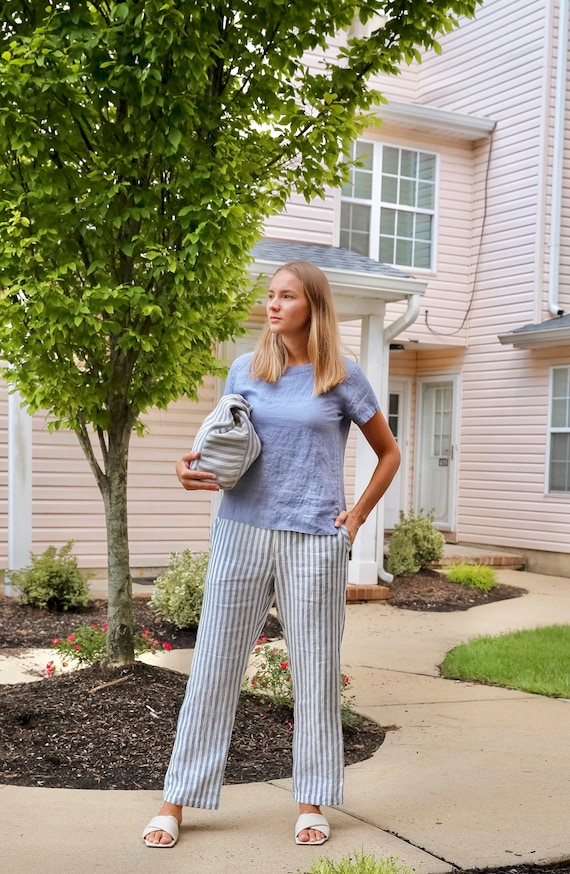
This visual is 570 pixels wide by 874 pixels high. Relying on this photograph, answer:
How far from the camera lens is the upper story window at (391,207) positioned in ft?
43.6

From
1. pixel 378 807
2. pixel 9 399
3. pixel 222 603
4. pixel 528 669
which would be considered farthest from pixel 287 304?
pixel 9 399

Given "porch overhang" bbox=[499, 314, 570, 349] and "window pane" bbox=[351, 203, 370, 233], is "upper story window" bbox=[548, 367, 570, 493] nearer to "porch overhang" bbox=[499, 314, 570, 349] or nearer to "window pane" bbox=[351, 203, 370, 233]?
"porch overhang" bbox=[499, 314, 570, 349]

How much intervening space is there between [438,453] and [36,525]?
6861 millimetres

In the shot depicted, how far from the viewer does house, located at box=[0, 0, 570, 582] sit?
1244cm

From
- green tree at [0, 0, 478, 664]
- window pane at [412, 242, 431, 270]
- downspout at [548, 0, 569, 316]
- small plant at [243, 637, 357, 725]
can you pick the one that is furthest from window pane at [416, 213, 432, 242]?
small plant at [243, 637, 357, 725]

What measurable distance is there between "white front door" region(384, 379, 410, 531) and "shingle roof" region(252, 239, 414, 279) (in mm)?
4181

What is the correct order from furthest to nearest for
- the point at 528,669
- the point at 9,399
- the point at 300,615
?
the point at 9,399
the point at 528,669
the point at 300,615

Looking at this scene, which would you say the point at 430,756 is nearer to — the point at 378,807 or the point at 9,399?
the point at 378,807

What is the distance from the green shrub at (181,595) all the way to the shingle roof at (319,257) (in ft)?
10.5

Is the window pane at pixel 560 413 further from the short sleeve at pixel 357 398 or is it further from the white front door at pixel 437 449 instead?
the short sleeve at pixel 357 398

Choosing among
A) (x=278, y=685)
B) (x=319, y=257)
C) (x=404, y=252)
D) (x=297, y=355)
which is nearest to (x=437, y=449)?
(x=404, y=252)

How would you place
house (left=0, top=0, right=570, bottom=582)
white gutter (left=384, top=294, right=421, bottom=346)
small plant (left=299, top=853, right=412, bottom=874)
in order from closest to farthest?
small plant (left=299, top=853, right=412, bottom=874), white gutter (left=384, top=294, right=421, bottom=346), house (left=0, top=0, right=570, bottom=582)

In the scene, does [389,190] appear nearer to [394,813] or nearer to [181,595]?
[181,595]

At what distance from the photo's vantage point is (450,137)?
13766 millimetres
